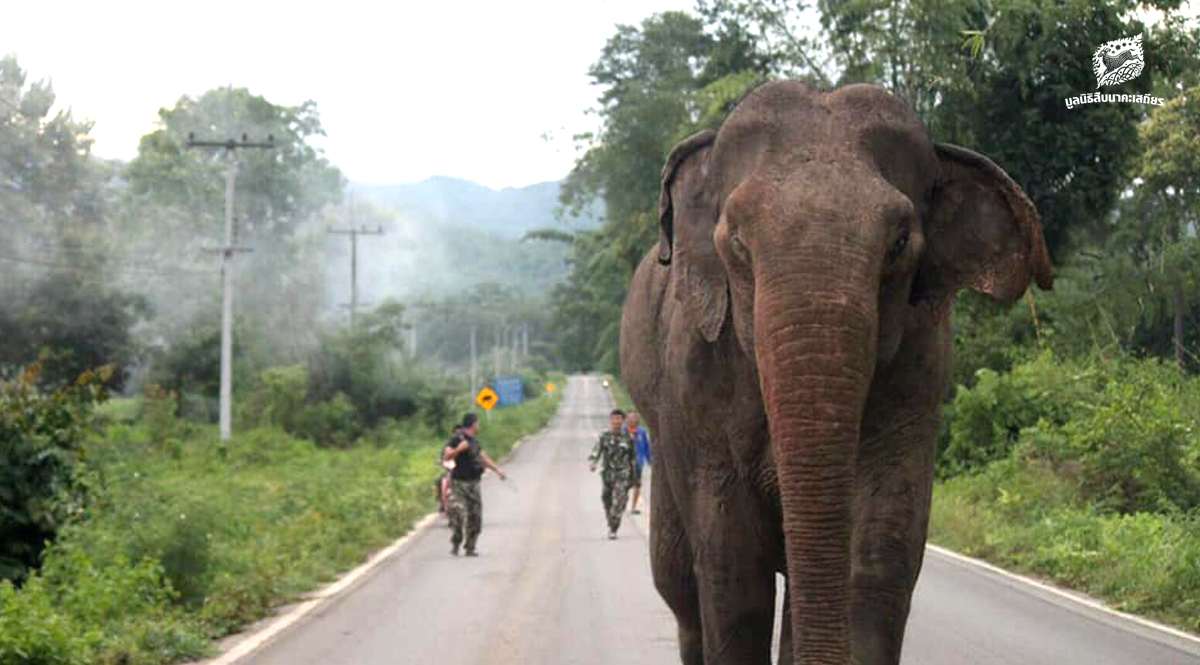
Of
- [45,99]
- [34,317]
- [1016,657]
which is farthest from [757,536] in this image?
[34,317]

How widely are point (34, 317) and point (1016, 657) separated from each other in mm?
38736

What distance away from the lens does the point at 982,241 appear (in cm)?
542

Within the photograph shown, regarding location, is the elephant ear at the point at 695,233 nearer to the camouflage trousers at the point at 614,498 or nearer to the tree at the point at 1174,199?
the tree at the point at 1174,199

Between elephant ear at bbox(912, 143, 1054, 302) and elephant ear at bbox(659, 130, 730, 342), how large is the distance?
25.6 inches

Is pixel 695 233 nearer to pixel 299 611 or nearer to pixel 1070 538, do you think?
pixel 299 611

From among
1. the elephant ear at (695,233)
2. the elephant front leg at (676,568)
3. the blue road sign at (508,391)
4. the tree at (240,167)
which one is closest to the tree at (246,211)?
the tree at (240,167)

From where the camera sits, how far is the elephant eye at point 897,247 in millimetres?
5000

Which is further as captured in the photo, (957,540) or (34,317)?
(34,317)

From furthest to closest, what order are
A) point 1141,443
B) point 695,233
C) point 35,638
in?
1. point 1141,443
2. point 35,638
3. point 695,233

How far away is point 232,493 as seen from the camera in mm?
24781

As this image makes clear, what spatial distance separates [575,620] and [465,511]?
7.74 metres

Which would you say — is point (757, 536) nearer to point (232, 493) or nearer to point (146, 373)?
point (232, 493)

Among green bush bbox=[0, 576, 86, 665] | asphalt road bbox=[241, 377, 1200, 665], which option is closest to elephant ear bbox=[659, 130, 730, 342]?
asphalt road bbox=[241, 377, 1200, 665]
